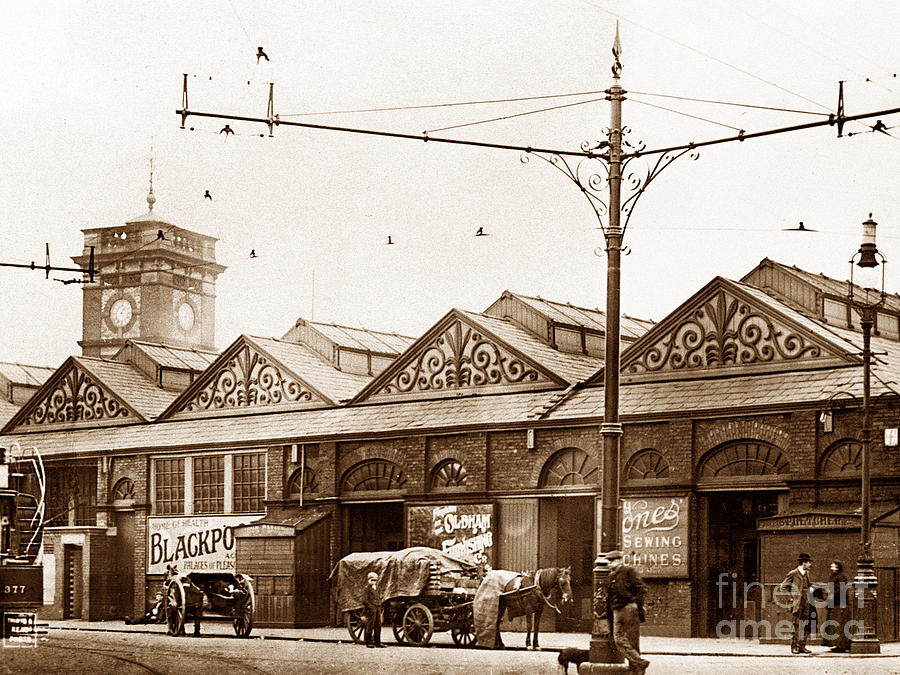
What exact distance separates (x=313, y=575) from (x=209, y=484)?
17.1ft

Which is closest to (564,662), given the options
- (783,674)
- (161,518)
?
(783,674)

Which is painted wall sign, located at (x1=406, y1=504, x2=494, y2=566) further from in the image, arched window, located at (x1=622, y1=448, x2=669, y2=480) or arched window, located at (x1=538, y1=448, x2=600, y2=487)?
arched window, located at (x1=622, y1=448, x2=669, y2=480)

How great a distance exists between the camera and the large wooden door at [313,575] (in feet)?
119

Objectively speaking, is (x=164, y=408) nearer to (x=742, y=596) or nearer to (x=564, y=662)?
(x=742, y=596)

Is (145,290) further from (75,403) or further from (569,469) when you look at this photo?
(569,469)

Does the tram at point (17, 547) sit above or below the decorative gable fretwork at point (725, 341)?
below

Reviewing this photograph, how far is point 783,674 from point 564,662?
2974 mm

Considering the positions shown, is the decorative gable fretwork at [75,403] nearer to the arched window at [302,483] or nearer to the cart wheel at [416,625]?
the arched window at [302,483]

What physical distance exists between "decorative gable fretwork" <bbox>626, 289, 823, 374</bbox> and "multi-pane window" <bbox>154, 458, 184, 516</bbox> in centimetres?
1420

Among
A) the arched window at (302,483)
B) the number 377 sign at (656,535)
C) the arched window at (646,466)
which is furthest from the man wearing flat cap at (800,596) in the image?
the arched window at (302,483)

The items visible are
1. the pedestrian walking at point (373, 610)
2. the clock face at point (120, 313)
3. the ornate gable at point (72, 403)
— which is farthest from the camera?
the clock face at point (120, 313)

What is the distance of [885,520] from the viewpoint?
27781 mm

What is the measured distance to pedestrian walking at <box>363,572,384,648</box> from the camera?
28.2 m

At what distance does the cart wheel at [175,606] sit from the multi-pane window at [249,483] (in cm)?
760
